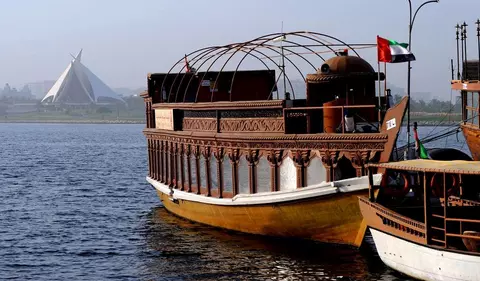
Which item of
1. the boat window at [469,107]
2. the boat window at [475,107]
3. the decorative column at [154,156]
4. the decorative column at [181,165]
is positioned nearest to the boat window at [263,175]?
the decorative column at [181,165]

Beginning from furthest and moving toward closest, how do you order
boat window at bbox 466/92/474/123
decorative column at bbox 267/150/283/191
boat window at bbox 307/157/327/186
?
boat window at bbox 466/92/474/123 < decorative column at bbox 267/150/283/191 < boat window at bbox 307/157/327/186

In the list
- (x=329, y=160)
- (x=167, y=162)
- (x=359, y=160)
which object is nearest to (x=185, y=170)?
(x=167, y=162)

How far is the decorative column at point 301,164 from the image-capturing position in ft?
88.0

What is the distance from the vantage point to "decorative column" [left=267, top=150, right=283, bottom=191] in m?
27.8

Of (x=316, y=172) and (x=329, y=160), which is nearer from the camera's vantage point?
(x=329, y=160)

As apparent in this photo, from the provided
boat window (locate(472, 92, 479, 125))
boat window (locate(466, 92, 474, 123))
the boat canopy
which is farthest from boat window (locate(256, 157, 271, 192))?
boat window (locate(466, 92, 474, 123))

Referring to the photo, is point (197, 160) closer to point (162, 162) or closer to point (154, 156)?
point (162, 162)

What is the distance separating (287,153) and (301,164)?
70cm

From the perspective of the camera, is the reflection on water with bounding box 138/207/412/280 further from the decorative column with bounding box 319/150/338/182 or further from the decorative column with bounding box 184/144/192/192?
the decorative column with bounding box 184/144/192/192

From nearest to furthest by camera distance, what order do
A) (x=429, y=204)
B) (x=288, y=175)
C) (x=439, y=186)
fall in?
(x=429, y=204) → (x=439, y=186) → (x=288, y=175)

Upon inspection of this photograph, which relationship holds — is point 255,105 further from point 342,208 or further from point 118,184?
point 118,184

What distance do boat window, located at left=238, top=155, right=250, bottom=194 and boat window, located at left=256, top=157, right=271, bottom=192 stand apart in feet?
1.92

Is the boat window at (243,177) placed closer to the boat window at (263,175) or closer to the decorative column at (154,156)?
the boat window at (263,175)

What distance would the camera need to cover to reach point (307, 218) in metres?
26.6
